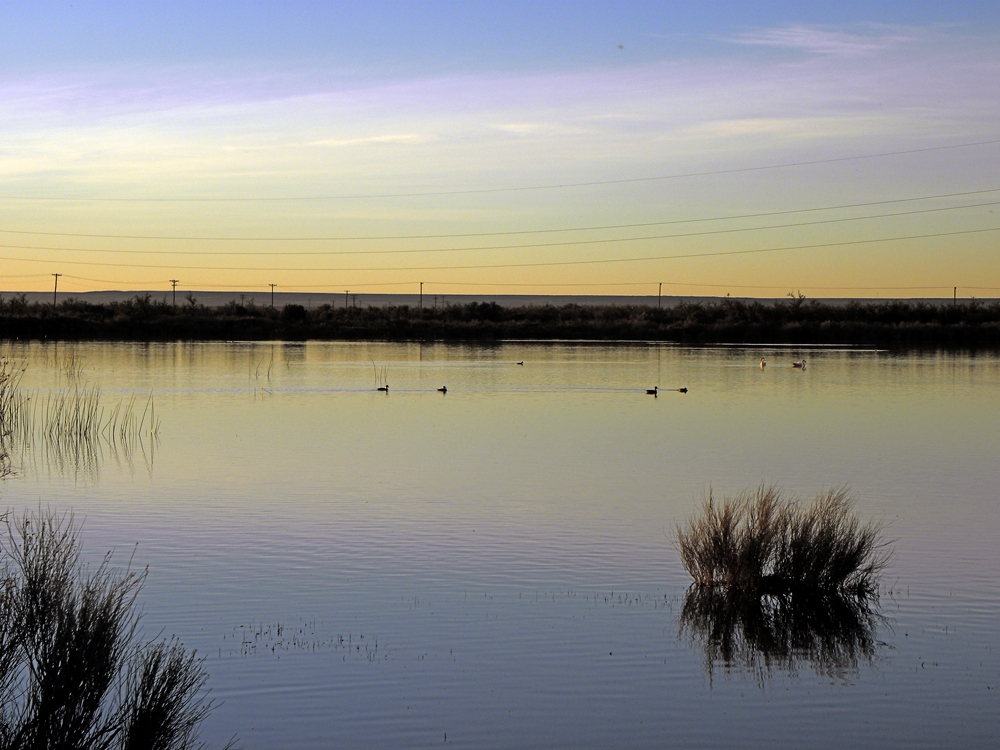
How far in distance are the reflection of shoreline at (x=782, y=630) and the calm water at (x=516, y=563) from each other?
85mm

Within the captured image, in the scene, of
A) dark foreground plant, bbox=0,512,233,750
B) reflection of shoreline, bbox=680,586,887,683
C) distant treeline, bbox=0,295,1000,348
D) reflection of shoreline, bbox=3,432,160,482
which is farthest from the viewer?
distant treeline, bbox=0,295,1000,348

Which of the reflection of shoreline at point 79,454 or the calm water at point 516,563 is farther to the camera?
the reflection of shoreline at point 79,454

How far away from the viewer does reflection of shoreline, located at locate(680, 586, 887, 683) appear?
849 centimetres

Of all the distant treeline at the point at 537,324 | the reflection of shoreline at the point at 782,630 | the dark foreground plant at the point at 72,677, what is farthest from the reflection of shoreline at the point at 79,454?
the distant treeline at the point at 537,324

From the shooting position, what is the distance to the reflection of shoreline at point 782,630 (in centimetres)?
849

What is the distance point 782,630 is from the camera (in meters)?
9.25

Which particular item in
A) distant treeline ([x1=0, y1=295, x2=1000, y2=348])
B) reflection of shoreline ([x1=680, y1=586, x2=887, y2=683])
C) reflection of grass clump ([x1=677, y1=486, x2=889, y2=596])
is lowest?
reflection of shoreline ([x1=680, y1=586, x2=887, y2=683])

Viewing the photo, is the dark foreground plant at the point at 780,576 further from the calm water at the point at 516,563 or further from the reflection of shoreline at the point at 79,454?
the reflection of shoreline at the point at 79,454

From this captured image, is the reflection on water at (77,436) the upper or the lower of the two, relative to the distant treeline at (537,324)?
lower

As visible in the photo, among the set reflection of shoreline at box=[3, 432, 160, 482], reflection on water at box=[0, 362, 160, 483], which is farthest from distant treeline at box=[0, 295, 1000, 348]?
reflection of shoreline at box=[3, 432, 160, 482]

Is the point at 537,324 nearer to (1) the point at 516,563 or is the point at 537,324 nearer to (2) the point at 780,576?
(1) the point at 516,563

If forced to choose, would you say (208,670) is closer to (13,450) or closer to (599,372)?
(13,450)

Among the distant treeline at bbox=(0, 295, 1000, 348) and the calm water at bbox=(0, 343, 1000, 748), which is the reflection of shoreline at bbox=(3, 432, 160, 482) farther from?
the distant treeline at bbox=(0, 295, 1000, 348)

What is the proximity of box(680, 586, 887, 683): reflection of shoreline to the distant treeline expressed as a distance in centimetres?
5805
